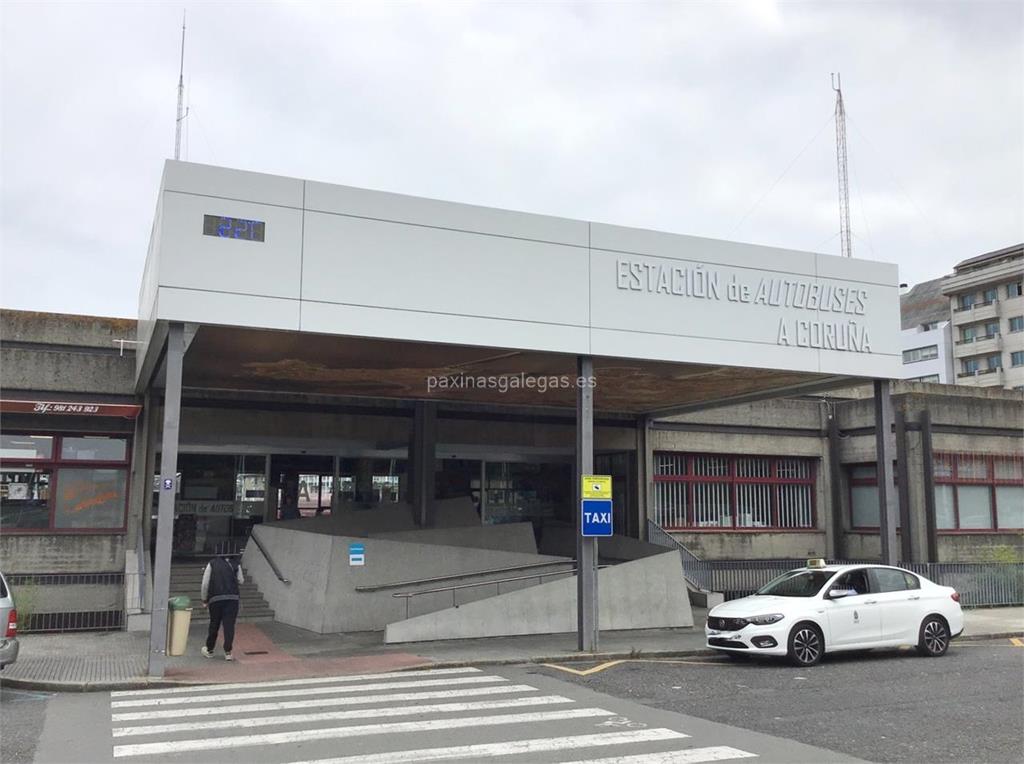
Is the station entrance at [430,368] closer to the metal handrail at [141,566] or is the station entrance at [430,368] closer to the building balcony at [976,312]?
the metal handrail at [141,566]

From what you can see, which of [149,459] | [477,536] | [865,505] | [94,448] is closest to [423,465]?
[477,536]

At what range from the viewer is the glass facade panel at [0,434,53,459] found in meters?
19.1

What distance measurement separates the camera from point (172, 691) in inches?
470

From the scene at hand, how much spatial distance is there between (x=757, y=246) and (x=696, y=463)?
36.4ft

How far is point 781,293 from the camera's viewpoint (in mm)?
17375

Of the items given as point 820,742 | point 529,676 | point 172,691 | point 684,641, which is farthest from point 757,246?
point 172,691

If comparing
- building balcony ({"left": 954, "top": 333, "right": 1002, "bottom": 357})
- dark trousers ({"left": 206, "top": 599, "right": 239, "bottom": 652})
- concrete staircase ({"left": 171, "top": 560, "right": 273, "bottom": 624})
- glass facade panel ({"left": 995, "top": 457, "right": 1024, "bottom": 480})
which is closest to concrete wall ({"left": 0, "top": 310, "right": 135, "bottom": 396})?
concrete staircase ({"left": 171, "top": 560, "right": 273, "bottom": 624})

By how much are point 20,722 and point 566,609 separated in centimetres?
990

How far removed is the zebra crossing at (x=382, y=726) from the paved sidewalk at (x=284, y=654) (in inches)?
32.3

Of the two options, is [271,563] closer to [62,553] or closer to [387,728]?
[62,553]

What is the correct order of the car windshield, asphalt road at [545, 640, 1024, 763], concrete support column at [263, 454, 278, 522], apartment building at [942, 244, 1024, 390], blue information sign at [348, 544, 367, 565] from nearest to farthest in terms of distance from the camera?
1. asphalt road at [545, 640, 1024, 763]
2. the car windshield
3. blue information sign at [348, 544, 367, 565]
4. concrete support column at [263, 454, 278, 522]
5. apartment building at [942, 244, 1024, 390]

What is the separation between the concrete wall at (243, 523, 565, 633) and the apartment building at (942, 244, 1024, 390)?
7060 cm

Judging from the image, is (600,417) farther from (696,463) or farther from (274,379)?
(274,379)

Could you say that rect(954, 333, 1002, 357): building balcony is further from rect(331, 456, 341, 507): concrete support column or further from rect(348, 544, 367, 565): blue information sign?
rect(348, 544, 367, 565): blue information sign
